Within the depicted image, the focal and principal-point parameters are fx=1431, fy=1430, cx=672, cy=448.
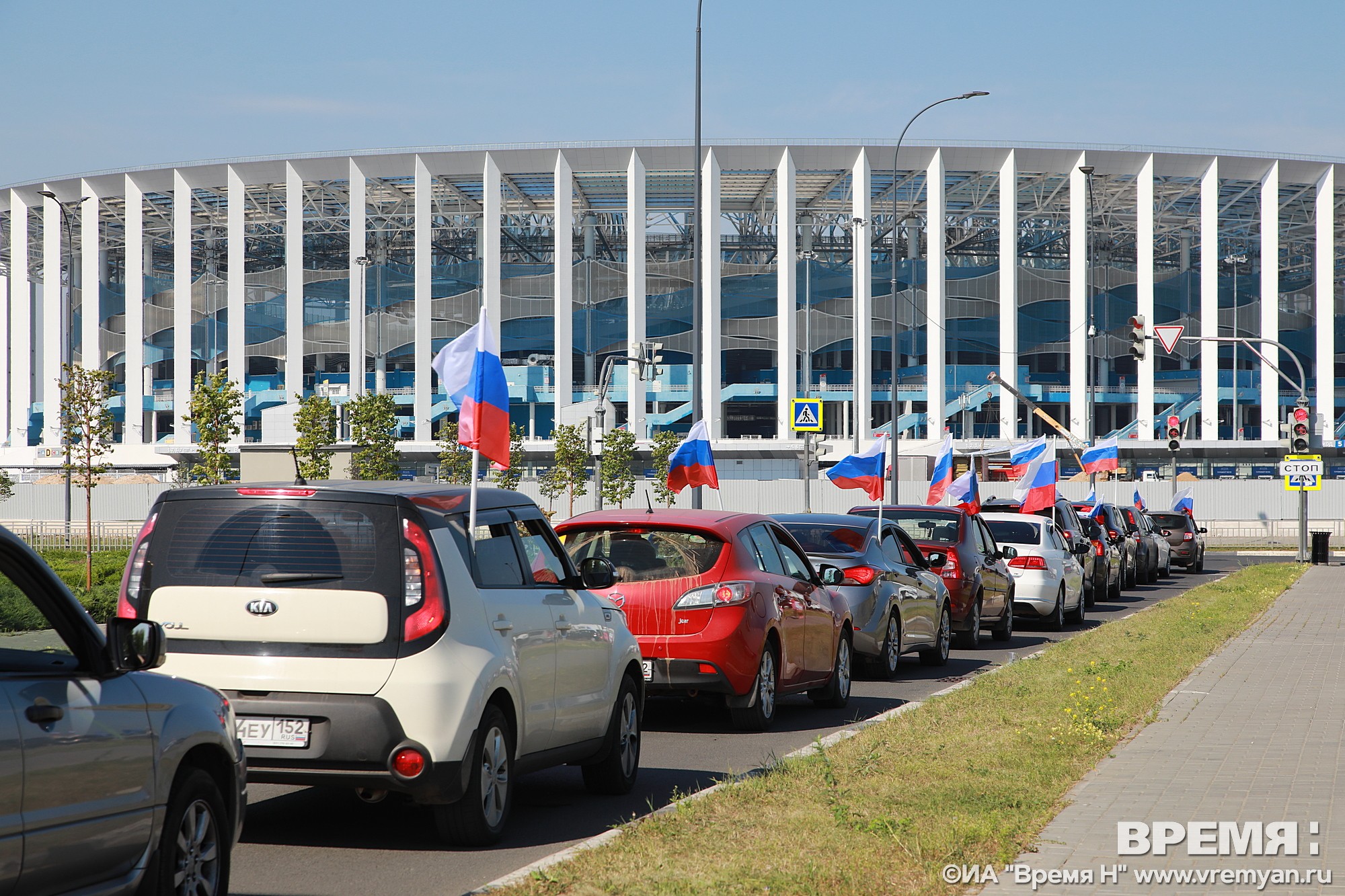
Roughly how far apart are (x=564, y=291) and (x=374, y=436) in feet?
51.4

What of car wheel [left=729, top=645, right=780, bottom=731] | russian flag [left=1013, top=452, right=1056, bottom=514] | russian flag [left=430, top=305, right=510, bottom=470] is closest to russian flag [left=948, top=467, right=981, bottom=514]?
russian flag [left=1013, top=452, right=1056, bottom=514]

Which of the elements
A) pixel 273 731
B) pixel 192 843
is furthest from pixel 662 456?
pixel 192 843

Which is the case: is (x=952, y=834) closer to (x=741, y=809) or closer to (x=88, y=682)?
(x=741, y=809)

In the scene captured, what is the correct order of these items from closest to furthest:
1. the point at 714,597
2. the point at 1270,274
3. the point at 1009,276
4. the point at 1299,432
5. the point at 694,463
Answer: the point at 714,597 < the point at 694,463 < the point at 1299,432 < the point at 1009,276 < the point at 1270,274

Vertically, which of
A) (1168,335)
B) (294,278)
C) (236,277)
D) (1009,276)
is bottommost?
(1168,335)

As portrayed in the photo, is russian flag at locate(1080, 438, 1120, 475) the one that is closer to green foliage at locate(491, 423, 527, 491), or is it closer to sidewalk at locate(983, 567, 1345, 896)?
green foliage at locate(491, 423, 527, 491)

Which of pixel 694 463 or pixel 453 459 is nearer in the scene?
pixel 694 463

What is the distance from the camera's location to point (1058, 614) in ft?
68.9

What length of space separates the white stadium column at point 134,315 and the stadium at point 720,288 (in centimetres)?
17

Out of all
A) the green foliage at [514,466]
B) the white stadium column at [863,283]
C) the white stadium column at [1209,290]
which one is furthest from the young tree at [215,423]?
the white stadium column at [1209,290]

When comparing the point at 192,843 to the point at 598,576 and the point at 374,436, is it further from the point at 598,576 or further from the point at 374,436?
the point at 374,436

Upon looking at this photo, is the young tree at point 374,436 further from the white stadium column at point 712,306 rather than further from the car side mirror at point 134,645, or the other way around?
the car side mirror at point 134,645

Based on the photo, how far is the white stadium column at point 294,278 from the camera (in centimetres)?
7000

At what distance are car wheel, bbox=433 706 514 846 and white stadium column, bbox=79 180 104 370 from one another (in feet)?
236
